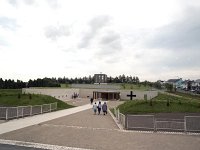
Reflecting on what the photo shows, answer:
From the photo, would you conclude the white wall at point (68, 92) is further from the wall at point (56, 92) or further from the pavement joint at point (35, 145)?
the pavement joint at point (35, 145)

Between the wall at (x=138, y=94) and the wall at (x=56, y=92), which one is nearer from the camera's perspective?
the wall at (x=56, y=92)

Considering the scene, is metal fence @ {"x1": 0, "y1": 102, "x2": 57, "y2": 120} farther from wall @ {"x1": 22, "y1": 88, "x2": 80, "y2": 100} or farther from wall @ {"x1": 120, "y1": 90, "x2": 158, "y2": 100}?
wall @ {"x1": 120, "y1": 90, "x2": 158, "y2": 100}

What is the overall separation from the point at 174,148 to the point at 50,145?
5383mm

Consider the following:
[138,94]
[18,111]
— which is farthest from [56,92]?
[18,111]

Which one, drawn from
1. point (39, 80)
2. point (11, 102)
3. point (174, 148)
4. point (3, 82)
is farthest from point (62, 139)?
point (39, 80)

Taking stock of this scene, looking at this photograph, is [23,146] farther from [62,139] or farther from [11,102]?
[11,102]

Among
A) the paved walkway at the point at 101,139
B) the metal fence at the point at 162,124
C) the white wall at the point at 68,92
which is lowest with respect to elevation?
the paved walkway at the point at 101,139

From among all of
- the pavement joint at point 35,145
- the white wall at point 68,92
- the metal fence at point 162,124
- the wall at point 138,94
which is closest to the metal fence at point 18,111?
the pavement joint at point 35,145

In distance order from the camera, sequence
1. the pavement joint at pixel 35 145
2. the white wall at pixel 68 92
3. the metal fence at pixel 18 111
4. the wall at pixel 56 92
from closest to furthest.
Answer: the pavement joint at pixel 35 145 → the metal fence at pixel 18 111 → the wall at pixel 56 92 → the white wall at pixel 68 92

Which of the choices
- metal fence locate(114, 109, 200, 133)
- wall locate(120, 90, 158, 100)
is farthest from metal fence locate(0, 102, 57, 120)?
wall locate(120, 90, 158, 100)

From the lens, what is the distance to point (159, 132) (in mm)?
16828

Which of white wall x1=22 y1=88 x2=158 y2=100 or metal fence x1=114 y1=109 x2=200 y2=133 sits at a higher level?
white wall x1=22 y1=88 x2=158 y2=100

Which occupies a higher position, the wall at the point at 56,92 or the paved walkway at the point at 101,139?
the wall at the point at 56,92

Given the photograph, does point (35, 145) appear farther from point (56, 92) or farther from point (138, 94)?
point (138, 94)
